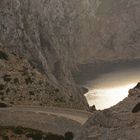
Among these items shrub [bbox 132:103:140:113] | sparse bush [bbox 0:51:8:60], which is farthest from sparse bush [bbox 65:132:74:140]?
sparse bush [bbox 0:51:8:60]

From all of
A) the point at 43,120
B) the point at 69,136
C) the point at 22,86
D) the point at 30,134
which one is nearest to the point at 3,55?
the point at 22,86

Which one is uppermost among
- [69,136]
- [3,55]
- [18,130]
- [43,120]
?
[3,55]

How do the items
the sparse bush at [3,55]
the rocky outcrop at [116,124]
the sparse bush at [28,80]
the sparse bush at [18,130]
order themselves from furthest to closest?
the sparse bush at [3,55], the sparse bush at [28,80], the sparse bush at [18,130], the rocky outcrop at [116,124]

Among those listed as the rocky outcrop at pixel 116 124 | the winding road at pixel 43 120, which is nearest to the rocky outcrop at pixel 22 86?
the winding road at pixel 43 120

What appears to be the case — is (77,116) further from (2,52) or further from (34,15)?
(34,15)

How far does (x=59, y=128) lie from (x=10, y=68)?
33.3 metres

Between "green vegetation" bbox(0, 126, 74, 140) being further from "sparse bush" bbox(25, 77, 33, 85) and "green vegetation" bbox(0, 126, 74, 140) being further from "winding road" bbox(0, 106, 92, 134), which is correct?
"sparse bush" bbox(25, 77, 33, 85)

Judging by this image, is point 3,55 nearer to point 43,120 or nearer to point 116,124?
point 43,120

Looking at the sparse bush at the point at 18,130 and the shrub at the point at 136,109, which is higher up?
the sparse bush at the point at 18,130

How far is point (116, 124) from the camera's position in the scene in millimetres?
32375

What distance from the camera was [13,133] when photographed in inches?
2233

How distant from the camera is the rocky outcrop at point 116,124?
102 feet

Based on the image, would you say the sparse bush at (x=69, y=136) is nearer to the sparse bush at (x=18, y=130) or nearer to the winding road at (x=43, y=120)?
the winding road at (x=43, y=120)

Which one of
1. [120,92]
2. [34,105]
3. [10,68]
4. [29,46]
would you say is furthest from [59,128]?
[120,92]
